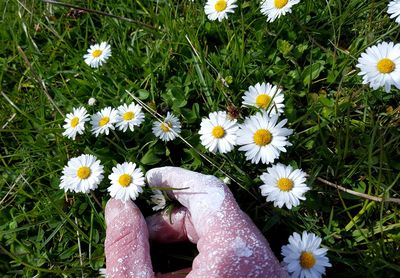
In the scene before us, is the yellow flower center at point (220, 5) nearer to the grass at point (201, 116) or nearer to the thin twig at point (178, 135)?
the grass at point (201, 116)

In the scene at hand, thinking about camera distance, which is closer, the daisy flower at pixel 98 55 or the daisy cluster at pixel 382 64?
the daisy cluster at pixel 382 64

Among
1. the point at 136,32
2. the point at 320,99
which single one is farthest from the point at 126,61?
the point at 320,99

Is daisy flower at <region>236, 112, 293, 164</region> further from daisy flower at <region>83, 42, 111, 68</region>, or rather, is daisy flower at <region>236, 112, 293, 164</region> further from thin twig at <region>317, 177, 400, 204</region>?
daisy flower at <region>83, 42, 111, 68</region>

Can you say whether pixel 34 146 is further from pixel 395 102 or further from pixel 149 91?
pixel 395 102

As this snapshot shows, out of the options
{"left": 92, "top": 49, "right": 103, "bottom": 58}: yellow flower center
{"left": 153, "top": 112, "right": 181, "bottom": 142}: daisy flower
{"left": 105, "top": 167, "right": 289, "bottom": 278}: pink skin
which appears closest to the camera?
{"left": 105, "top": 167, "right": 289, "bottom": 278}: pink skin

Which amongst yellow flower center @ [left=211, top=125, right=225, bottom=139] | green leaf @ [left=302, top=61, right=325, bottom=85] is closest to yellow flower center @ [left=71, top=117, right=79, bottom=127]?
yellow flower center @ [left=211, top=125, right=225, bottom=139]

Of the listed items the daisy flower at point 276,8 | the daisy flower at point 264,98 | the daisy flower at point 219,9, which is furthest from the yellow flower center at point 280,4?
the daisy flower at point 264,98

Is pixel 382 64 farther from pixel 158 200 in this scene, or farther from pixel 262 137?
pixel 158 200
